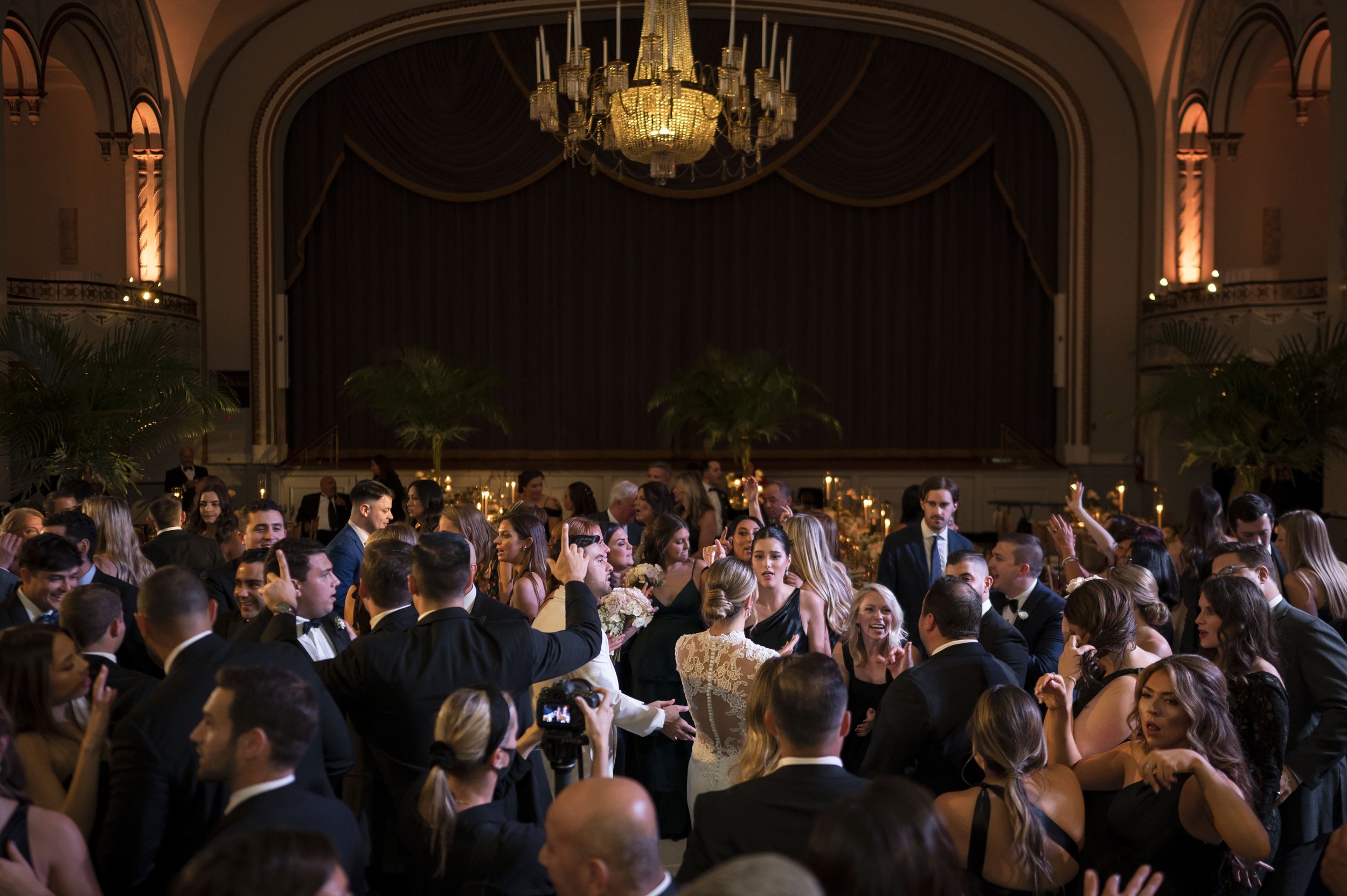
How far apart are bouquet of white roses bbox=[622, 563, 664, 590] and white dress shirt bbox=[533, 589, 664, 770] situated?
73cm

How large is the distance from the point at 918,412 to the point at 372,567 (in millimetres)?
14898

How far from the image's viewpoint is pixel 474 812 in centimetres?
278

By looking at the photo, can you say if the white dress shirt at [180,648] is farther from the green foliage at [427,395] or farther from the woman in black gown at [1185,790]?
the green foliage at [427,395]

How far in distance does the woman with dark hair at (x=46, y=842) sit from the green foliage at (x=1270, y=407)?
1046cm

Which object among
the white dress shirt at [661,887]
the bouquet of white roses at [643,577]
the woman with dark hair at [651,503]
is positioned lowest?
the white dress shirt at [661,887]

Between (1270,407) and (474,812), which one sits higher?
(1270,407)

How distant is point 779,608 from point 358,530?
2.13 meters

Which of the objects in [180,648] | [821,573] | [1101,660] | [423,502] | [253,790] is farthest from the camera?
[423,502]

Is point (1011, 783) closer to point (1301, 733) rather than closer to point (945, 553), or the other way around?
point (1301, 733)

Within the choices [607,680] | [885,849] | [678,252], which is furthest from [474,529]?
[678,252]

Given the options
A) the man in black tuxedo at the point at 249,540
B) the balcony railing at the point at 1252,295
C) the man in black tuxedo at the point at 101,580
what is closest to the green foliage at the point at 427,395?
the man in black tuxedo at the point at 249,540

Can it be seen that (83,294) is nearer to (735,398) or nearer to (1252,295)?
(735,398)

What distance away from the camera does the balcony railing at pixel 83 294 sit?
12.8 metres

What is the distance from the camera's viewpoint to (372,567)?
385 centimetres
